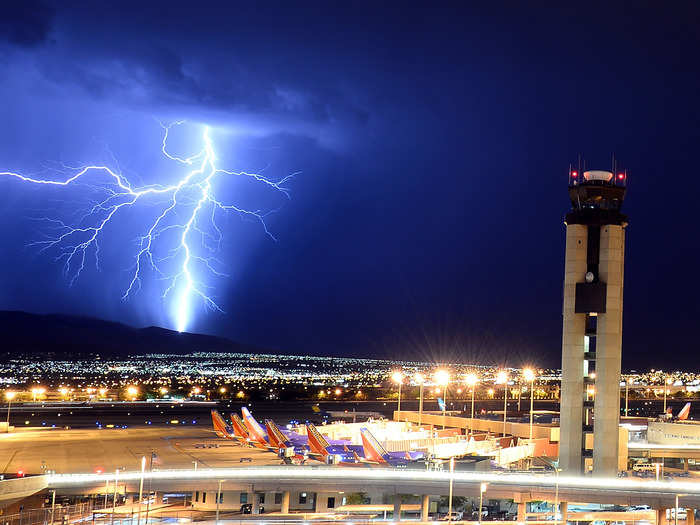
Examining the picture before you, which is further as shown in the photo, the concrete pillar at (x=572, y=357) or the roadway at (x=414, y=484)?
the concrete pillar at (x=572, y=357)

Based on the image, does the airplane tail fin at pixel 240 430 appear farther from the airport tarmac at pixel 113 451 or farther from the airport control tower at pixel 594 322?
the airport control tower at pixel 594 322

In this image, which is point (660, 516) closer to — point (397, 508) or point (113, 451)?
point (397, 508)

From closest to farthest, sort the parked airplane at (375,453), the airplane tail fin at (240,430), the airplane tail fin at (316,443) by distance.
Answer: the parked airplane at (375,453)
the airplane tail fin at (316,443)
the airplane tail fin at (240,430)

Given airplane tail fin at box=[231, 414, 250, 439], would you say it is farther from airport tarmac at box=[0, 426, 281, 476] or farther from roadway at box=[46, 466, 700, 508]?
roadway at box=[46, 466, 700, 508]

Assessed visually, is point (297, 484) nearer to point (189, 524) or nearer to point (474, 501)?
point (189, 524)

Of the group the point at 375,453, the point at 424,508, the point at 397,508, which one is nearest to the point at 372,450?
the point at 375,453

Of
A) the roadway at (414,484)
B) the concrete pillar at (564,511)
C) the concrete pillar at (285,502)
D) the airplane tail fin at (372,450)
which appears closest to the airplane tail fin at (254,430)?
the airplane tail fin at (372,450)
